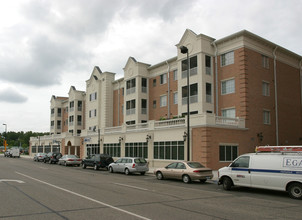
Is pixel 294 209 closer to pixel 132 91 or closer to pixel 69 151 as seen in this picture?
pixel 132 91

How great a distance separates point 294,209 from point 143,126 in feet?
78.8

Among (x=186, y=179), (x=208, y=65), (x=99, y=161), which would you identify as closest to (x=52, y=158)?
(x=99, y=161)

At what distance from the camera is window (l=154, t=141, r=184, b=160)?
27.2m

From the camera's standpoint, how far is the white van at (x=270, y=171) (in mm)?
12242

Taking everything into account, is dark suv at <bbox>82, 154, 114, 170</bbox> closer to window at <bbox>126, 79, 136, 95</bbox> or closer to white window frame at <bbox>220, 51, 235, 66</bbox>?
window at <bbox>126, 79, 136, 95</bbox>

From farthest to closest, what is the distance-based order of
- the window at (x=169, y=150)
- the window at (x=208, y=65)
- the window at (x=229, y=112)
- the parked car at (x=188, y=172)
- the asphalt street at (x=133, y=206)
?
1. the window at (x=208, y=65)
2. the window at (x=229, y=112)
3. the window at (x=169, y=150)
4. the parked car at (x=188, y=172)
5. the asphalt street at (x=133, y=206)

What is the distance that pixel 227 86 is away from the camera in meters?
29.7

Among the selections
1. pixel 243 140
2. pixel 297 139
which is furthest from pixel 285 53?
pixel 243 140

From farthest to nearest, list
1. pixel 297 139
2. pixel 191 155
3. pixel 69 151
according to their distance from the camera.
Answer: pixel 69 151
pixel 297 139
pixel 191 155

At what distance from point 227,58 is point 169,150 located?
11051mm

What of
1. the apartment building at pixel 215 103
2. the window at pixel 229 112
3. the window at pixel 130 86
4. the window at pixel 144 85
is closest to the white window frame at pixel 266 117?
the apartment building at pixel 215 103

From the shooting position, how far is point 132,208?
9.02 m

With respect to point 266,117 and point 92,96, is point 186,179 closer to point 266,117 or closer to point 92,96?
point 266,117

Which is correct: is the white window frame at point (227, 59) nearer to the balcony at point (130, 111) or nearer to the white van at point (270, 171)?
the balcony at point (130, 111)
